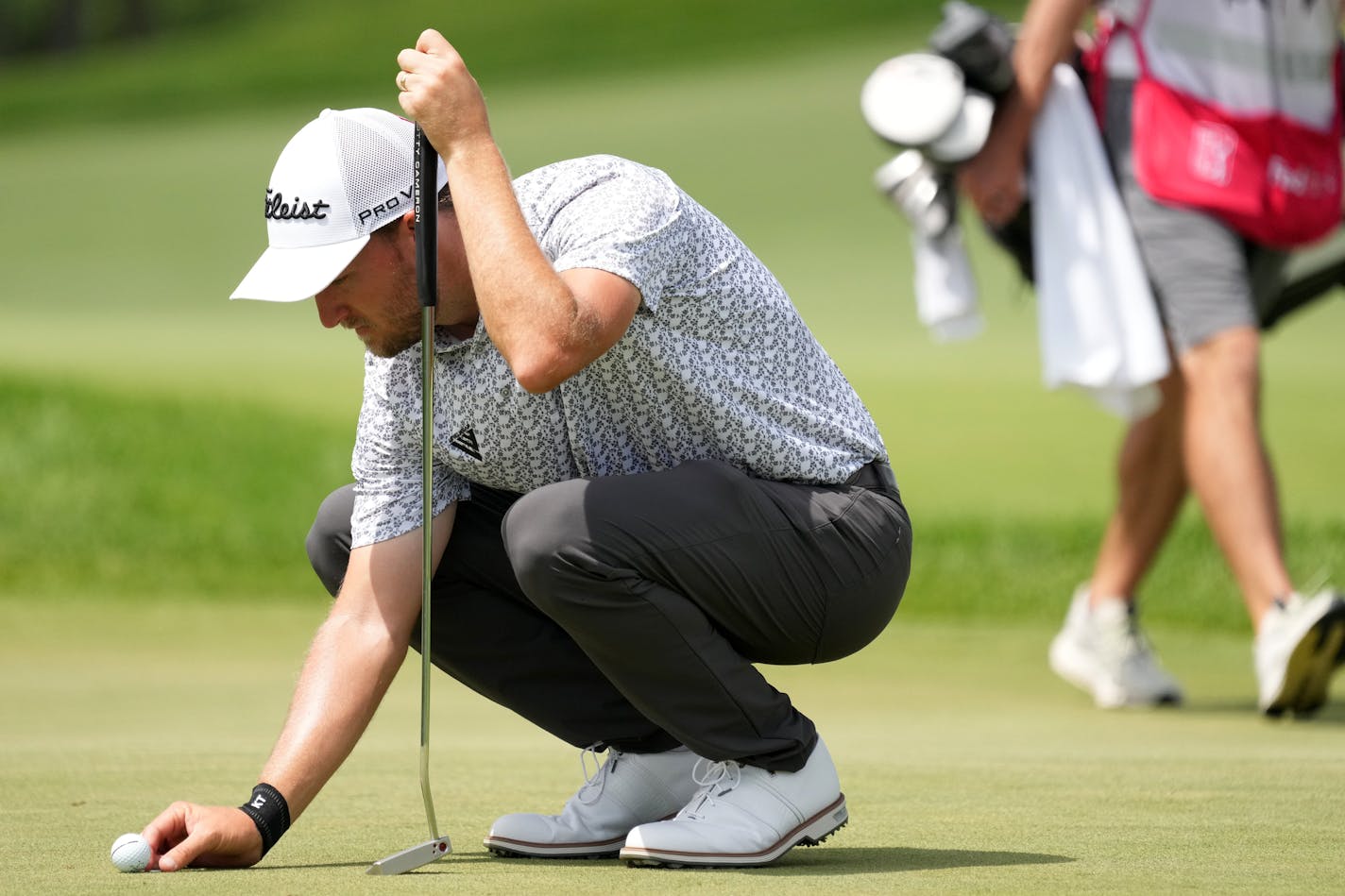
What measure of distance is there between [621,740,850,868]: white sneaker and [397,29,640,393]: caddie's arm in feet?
1.88

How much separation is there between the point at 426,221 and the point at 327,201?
0.49ft

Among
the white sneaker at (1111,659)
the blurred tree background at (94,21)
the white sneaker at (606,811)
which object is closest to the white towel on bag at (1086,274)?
the white sneaker at (1111,659)

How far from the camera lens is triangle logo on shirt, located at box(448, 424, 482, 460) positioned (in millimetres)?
2570

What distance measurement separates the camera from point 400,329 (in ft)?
8.27

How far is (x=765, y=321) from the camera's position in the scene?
2.52 meters

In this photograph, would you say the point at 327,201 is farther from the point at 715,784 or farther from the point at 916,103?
the point at 916,103

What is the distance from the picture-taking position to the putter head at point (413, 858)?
7.45 feet

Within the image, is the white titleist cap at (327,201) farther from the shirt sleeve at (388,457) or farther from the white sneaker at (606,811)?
the white sneaker at (606,811)

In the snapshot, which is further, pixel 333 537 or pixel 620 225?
pixel 333 537

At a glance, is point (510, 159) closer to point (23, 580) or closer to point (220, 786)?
point (23, 580)

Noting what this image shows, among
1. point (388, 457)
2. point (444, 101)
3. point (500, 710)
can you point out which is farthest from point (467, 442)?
point (500, 710)

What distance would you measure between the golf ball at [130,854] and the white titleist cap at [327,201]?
2.12 feet

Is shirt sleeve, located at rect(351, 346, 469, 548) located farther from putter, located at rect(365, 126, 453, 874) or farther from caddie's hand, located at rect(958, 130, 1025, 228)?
caddie's hand, located at rect(958, 130, 1025, 228)

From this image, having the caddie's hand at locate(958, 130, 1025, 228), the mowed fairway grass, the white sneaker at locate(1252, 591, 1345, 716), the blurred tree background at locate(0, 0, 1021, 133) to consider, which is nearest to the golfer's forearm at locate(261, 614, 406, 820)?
the mowed fairway grass
